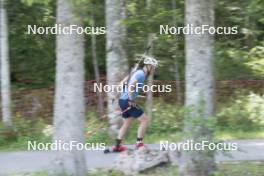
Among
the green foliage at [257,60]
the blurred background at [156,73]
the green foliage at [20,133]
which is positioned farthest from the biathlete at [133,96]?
the green foliage at [257,60]

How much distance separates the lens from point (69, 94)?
8.66 metres

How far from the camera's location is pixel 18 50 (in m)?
17.5

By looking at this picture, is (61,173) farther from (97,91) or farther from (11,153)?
(97,91)

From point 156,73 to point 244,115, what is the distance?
3.57 m

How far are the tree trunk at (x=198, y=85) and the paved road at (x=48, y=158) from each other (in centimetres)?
112

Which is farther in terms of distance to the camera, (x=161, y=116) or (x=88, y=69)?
(x=88, y=69)

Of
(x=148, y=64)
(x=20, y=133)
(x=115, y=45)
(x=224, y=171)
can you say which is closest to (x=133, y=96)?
(x=148, y=64)

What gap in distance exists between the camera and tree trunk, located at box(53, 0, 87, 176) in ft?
28.1

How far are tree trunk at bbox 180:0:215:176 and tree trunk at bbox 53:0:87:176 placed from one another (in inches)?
61.1

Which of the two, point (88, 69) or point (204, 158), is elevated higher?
point (88, 69)

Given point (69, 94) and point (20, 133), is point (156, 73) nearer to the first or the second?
point (20, 133)

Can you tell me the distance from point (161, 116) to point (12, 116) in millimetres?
3486

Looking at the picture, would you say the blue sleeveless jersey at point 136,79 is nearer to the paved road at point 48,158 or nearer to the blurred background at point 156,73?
the blurred background at point 156,73

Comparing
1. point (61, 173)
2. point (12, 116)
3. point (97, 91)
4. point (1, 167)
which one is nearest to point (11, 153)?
point (1, 167)
